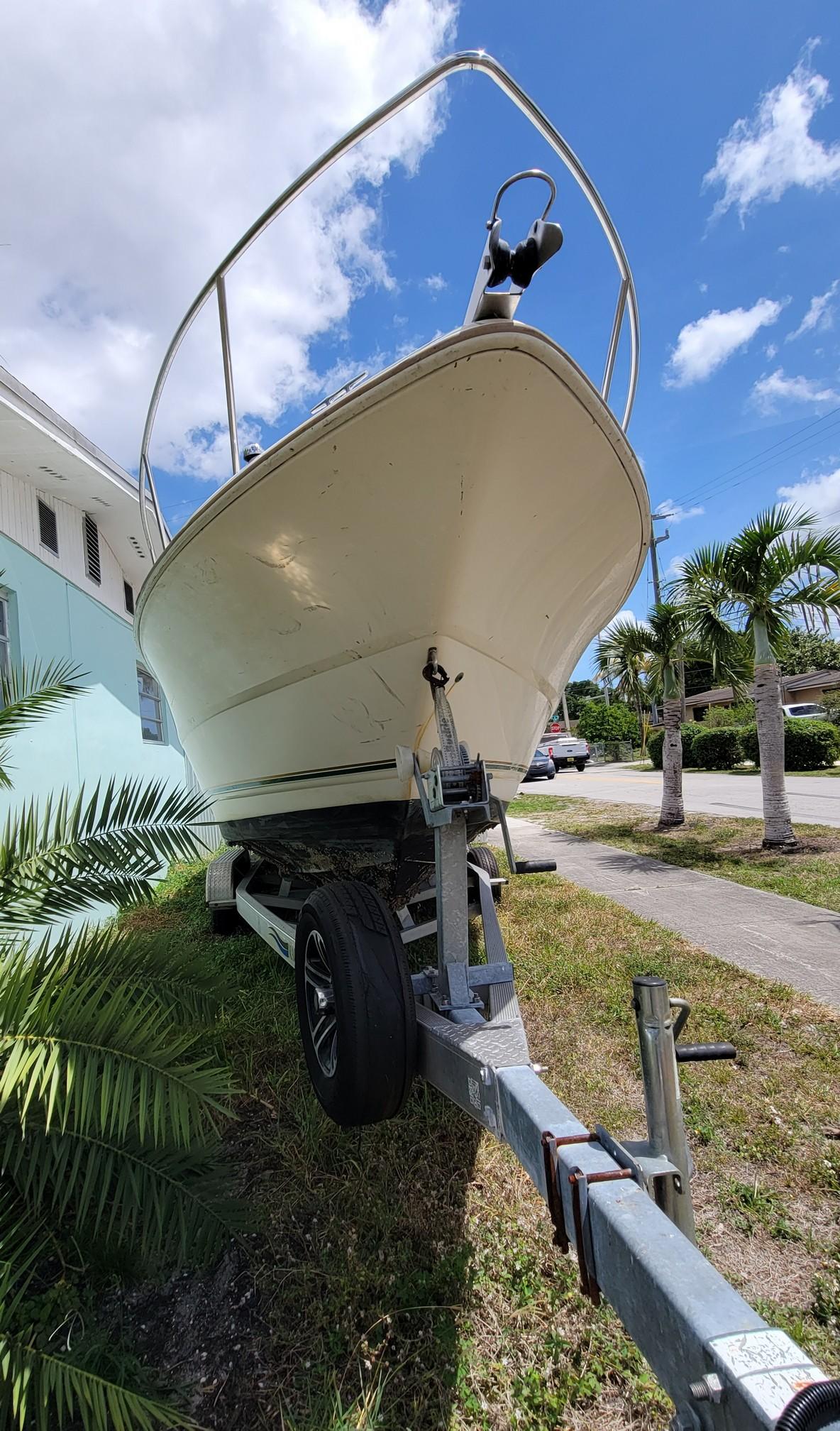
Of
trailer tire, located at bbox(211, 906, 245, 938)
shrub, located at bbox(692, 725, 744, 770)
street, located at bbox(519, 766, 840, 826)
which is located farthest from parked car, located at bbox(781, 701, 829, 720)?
trailer tire, located at bbox(211, 906, 245, 938)

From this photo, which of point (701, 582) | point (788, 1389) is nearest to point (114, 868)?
point (788, 1389)

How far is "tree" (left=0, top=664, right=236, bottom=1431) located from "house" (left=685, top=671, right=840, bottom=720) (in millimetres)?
37025

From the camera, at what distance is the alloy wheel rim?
7.39 feet

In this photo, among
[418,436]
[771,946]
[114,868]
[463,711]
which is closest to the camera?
[418,436]

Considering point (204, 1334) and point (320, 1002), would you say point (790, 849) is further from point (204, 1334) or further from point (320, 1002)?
point (204, 1334)

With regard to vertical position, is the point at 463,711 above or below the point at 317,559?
below

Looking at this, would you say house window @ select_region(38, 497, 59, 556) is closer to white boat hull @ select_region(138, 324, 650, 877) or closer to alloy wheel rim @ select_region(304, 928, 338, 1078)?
white boat hull @ select_region(138, 324, 650, 877)

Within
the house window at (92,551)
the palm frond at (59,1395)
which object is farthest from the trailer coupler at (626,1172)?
the house window at (92,551)

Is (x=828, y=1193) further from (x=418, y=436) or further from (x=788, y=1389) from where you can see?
(x=418, y=436)

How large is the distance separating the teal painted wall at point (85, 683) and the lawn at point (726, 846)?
589 centimetres

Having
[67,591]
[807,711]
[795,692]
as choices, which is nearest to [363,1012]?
[67,591]

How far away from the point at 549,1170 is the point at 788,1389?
549 millimetres

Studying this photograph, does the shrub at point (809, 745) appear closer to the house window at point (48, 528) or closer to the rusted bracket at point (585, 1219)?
the house window at point (48, 528)

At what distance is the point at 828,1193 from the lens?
2.16 meters
